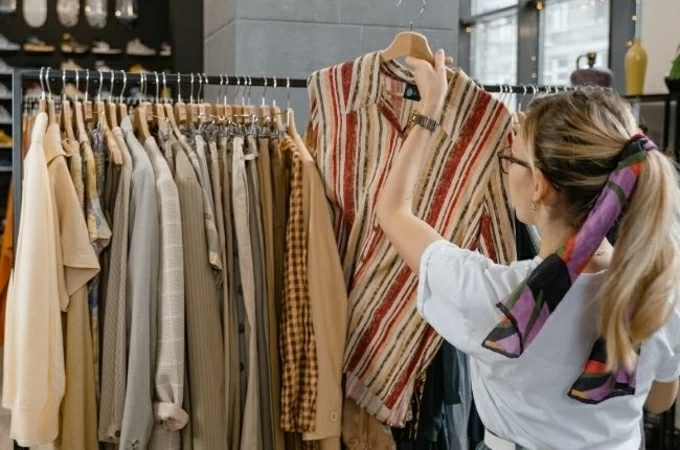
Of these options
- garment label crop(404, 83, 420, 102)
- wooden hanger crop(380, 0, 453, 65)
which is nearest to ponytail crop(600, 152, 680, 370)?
wooden hanger crop(380, 0, 453, 65)

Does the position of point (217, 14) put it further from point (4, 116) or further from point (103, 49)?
point (4, 116)

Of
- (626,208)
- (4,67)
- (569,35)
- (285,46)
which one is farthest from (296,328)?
(4,67)

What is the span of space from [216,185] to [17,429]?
0.70m

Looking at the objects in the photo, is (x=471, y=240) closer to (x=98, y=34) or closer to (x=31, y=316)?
(x=31, y=316)

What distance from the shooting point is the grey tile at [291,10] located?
436 cm

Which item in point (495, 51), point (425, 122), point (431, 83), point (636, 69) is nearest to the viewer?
point (425, 122)

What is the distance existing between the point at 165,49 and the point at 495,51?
259 centimetres

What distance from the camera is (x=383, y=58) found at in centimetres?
207

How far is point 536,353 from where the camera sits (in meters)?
1.44

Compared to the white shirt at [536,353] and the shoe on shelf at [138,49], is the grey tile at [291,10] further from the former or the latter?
the white shirt at [536,353]

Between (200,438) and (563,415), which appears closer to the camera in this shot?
(563,415)

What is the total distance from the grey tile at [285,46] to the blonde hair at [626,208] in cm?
304

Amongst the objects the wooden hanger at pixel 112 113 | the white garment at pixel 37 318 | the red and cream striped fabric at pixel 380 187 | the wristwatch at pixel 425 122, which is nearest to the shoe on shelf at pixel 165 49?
the wooden hanger at pixel 112 113

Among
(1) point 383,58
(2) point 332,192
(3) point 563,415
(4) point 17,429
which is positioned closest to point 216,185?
(2) point 332,192
